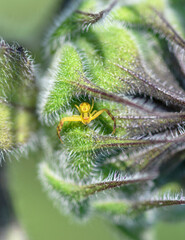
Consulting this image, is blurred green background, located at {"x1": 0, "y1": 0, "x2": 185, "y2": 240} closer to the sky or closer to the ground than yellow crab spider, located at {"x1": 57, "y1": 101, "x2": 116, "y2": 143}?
closer to the ground

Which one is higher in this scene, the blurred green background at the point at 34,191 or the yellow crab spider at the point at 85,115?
the yellow crab spider at the point at 85,115

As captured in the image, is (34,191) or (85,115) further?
(34,191)

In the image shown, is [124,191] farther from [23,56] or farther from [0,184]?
[0,184]

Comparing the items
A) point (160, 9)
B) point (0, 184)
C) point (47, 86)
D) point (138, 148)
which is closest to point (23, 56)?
point (47, 86)

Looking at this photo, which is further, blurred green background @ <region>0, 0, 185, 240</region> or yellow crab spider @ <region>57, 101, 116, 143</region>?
blurred green background @ <region>0, 0, 185, 240</region>

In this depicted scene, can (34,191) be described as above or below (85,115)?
below

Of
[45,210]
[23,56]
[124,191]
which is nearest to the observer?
[23,56]

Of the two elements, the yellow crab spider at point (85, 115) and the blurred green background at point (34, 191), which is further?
the blurred green background at point (34, 191)

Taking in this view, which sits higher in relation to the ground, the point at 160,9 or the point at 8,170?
the point at 160,9
